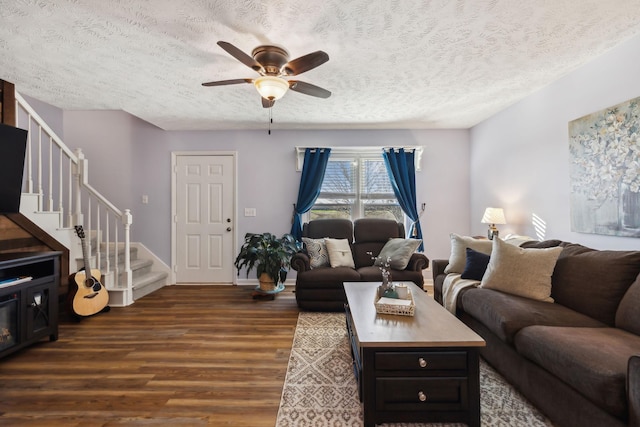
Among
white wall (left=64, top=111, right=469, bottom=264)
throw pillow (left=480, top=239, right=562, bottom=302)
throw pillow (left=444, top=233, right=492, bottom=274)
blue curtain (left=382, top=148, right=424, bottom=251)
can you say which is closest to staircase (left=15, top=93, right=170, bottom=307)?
white wall (left=64, top=111, right=469, bottom=264)

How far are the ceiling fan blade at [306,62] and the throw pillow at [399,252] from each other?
84.2 inches

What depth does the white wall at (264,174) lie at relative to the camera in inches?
178

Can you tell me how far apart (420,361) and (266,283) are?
259 cm

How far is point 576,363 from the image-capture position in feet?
4.35

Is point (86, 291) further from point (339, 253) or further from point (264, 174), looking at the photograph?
point (339, 253)

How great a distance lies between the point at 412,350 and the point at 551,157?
8.96 ft

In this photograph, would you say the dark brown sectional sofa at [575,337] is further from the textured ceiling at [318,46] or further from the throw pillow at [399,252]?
the textured ceiling at [318,46]

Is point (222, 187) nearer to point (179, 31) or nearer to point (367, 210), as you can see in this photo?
point (367, 210)

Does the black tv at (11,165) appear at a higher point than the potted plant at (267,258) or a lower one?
higher

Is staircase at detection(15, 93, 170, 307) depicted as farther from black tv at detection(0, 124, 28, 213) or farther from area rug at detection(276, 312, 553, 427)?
area rug at detection(276, 312, 553, 427)

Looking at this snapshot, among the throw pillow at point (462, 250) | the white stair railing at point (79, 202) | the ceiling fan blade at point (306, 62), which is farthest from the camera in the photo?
the white stair railing at point (79, 202)

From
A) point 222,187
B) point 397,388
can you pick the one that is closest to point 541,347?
point 397,388

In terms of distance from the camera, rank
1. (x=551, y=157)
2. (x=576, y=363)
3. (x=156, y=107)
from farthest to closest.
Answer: (x=156, y=107) < (x=551, y=157) < (x=576, y=363)

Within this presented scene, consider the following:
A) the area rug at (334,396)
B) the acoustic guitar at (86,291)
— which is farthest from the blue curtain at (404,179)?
the acoustic guitar at (86,291)
